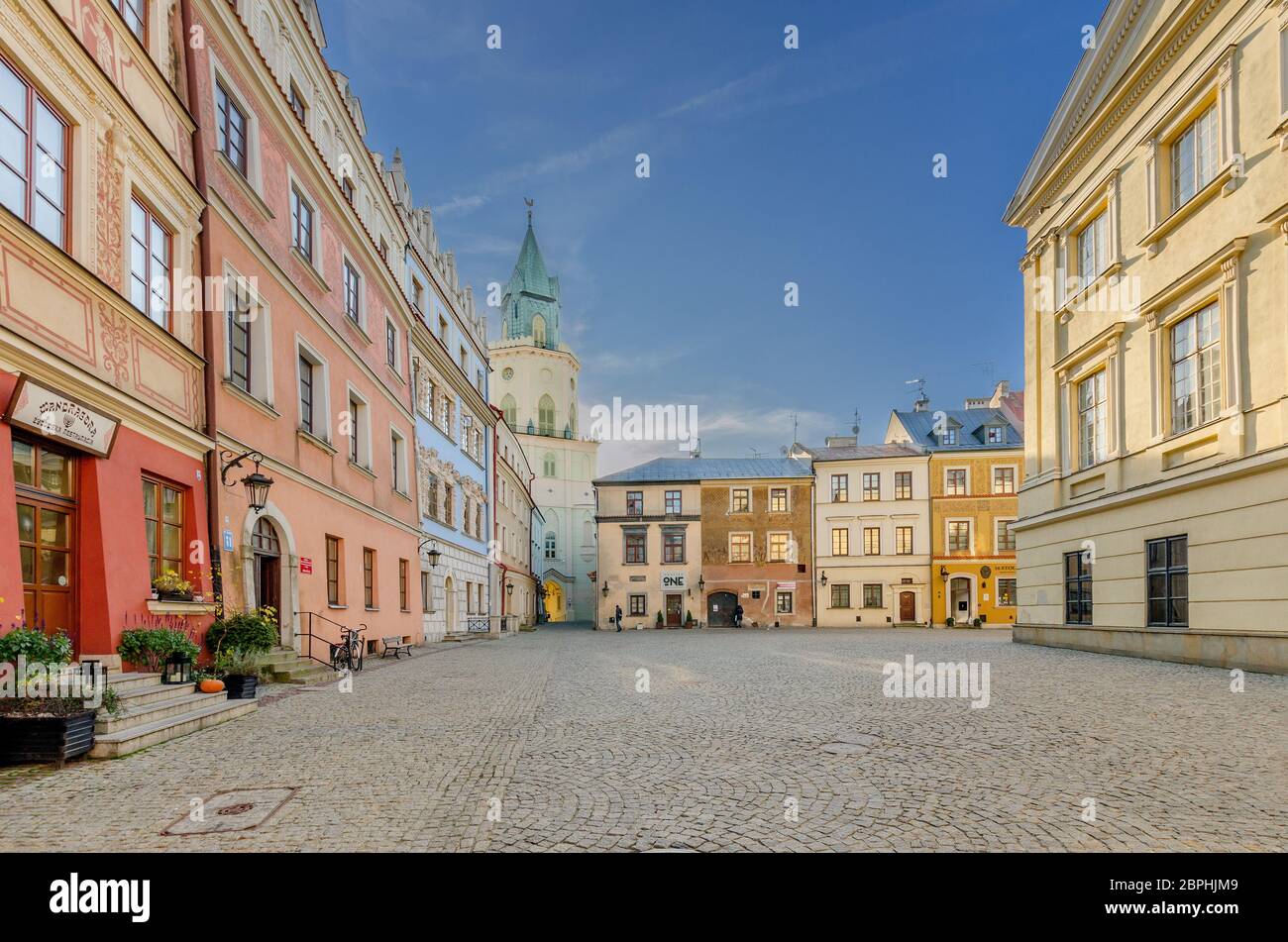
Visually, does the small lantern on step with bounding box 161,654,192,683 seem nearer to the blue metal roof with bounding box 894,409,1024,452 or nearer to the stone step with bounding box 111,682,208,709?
the stone step with bounding box 111,682,208,709

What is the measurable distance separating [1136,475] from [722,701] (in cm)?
1234

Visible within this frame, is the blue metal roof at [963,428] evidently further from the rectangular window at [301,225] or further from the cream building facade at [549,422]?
the rectangular window at [301,225]

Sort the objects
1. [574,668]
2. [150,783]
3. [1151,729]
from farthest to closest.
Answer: [574,668] → [1151,729] → [150,783]

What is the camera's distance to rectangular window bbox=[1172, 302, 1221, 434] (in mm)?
14094

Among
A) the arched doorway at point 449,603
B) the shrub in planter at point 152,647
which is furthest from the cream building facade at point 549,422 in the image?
the shrub in planter at point 152,647

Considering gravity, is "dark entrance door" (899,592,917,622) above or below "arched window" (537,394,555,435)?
below

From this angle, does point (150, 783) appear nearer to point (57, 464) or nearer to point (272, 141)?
point (57, 464)

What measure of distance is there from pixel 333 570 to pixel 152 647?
8006 millimetres

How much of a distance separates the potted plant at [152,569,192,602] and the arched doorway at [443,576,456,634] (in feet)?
55.7

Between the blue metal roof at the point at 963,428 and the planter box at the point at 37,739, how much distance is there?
42221mm

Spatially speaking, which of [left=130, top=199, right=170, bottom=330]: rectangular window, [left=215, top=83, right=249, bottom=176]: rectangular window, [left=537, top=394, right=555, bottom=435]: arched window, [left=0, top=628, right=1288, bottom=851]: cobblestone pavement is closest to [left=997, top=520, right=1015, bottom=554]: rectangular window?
[left=0, top=628, right=1288, bottom=851]: cobblestone pavement

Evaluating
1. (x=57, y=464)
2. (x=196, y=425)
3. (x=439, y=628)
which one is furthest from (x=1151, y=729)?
(x=439, y=628)

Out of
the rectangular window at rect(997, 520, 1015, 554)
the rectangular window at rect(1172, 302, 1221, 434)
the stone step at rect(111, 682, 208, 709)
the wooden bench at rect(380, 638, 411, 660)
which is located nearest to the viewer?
the stone step at rect(111, 682, 208, 709)

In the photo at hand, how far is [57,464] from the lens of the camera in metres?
8.00
